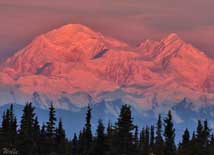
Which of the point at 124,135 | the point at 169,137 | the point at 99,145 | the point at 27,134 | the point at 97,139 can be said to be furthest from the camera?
the point at 97,139

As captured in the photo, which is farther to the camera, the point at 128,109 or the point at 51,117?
the point at 51,117

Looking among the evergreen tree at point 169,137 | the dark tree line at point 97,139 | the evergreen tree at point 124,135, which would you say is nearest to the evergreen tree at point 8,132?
the dark tree line at point 97,139

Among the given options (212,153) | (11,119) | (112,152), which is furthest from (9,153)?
(212,153)

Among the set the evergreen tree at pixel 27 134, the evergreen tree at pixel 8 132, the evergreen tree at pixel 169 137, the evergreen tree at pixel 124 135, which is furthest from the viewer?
the evergreen tree at pixel 27 134

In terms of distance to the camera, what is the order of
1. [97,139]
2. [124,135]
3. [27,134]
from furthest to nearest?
[97,139] → [27,134] → [124,135]

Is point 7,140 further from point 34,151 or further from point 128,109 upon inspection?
point 128,109

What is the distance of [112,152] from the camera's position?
100750 millimetres

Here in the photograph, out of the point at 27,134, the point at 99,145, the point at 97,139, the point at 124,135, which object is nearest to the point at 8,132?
the point at 27,134

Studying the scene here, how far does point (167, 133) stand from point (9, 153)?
56.5ft

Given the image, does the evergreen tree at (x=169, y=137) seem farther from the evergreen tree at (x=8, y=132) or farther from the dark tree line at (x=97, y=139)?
the evergreen tree at (x=8, y=132)

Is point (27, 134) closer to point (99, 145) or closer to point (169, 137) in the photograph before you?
point (99, 145)

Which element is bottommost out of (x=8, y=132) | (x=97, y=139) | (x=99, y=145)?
(x=99, y=145)

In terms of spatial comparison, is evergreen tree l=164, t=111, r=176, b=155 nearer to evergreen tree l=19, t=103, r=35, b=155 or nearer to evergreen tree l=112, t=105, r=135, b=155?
evergreen tree l=112, t=105, r=135, b=155

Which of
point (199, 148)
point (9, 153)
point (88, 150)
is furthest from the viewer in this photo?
point (88, 150)
